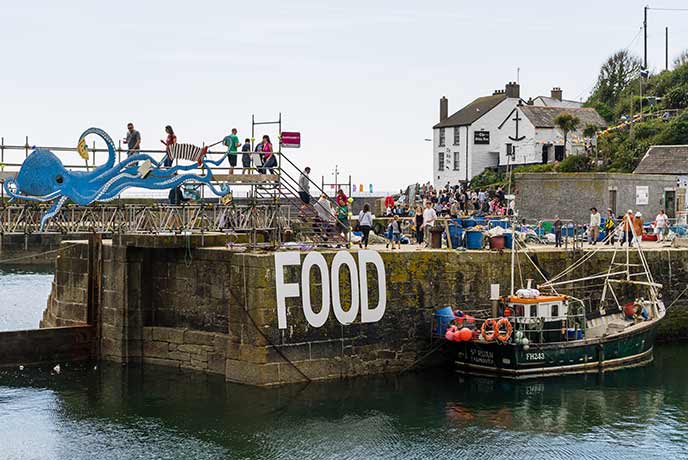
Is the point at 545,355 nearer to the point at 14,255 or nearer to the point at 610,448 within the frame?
the point at 610,448

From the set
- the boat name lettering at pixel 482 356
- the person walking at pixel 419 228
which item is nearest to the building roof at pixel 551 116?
the person walking at pixel 419 228

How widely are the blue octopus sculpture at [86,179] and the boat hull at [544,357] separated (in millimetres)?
8340

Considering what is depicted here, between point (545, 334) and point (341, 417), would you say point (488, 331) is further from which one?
point (341, 417)

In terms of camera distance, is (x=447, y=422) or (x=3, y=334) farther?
(x=3, y=334)

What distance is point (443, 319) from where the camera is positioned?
28562mm

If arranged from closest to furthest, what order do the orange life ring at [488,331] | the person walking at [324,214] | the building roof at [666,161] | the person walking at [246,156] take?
1. the orange life ring at [488,331]
2. the person walking at [246,156]
3. the person walking at [324,214]
4. the building roof at [666,161]

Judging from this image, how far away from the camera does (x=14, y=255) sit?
6544 cm

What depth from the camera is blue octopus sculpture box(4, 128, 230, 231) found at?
27.1m

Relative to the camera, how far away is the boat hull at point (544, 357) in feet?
91.9

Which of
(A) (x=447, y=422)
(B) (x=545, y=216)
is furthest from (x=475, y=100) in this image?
(A) (x=447, y=422)

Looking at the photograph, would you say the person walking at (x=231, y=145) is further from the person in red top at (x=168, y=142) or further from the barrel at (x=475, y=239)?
the barrel at (x=475, y=239)

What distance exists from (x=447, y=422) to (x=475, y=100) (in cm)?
5814

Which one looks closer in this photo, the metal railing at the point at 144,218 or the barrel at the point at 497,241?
the metal railing at the point at 144,218

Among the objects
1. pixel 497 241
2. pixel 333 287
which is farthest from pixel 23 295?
pixel 497 241
